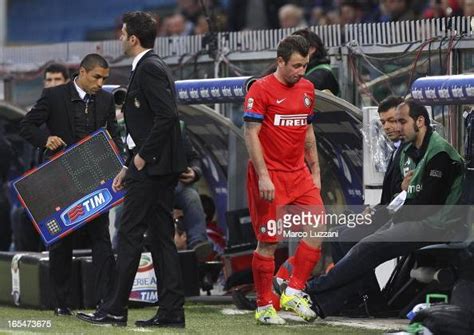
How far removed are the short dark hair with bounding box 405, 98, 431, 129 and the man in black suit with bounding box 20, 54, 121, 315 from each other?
2.34 meters

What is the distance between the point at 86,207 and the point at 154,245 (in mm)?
1339

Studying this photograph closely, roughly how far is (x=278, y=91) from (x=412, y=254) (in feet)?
5.00

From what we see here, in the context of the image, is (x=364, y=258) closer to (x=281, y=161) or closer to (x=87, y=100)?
(x=281, y=161)

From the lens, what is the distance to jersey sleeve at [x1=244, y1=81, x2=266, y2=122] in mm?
9805

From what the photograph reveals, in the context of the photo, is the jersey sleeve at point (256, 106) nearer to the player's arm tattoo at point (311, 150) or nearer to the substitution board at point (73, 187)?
the player's arm tattoo at point (311, 150)

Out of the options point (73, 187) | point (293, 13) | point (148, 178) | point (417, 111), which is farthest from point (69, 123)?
point (293, 13)

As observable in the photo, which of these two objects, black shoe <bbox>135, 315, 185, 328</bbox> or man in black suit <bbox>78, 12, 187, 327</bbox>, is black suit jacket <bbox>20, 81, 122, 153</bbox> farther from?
black shoe <bbox>135, 315, 185, 328</bbox>

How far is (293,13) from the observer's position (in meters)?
16.8

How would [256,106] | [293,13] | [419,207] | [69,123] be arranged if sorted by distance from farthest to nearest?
[293,13]
[69,123]
[256,106]
[419,207]

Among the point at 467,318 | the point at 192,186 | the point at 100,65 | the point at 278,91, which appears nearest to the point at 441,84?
the point at 278,91

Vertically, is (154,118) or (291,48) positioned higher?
(291,48)

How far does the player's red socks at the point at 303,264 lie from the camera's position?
32.4 feet

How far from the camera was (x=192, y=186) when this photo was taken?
42.0 feet

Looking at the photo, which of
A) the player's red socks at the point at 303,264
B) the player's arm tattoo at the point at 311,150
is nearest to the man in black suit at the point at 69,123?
the player's red socks at the point at 303,264
